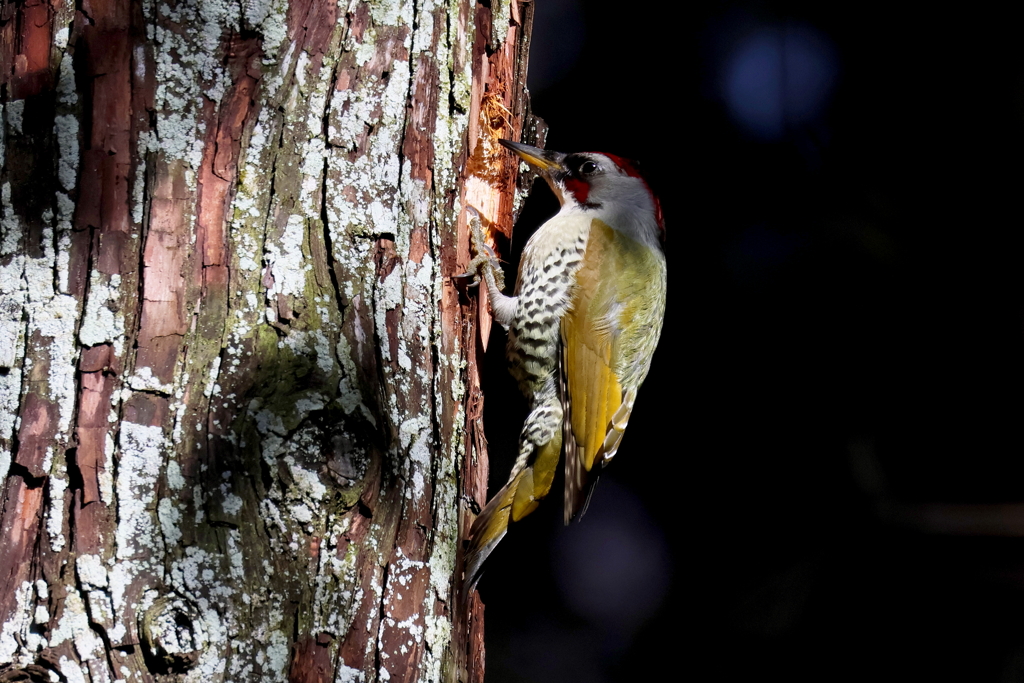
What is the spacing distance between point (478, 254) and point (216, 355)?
0.78 meters

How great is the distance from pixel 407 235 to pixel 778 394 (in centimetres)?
211

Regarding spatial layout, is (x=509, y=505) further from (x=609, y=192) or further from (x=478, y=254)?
(x=609, y=192)

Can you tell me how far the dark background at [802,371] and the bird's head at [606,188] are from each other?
1.33ft

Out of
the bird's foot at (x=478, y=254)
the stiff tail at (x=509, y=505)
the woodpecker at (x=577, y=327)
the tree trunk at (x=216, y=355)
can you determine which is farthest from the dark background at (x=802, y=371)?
the tree trunk at (x=216, y=355)

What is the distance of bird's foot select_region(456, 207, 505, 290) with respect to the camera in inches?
72.1

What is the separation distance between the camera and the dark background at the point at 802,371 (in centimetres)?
291

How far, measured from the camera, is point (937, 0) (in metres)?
3.08

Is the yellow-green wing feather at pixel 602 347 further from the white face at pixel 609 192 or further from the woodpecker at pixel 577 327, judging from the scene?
the white face at pixel 609 192

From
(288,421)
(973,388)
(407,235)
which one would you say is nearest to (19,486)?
(288,421)

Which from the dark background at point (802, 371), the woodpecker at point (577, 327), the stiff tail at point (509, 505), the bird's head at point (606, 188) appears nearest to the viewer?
the stiff tail at point (509, 505)

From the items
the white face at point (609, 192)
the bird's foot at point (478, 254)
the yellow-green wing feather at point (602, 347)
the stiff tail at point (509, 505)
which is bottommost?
the stiff tail at point (509, 505)

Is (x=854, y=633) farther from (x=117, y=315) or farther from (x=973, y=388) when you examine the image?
(x=117, y=315)

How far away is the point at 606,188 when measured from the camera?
2699mm

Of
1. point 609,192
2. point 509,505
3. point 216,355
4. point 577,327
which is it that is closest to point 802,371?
point 609,192
